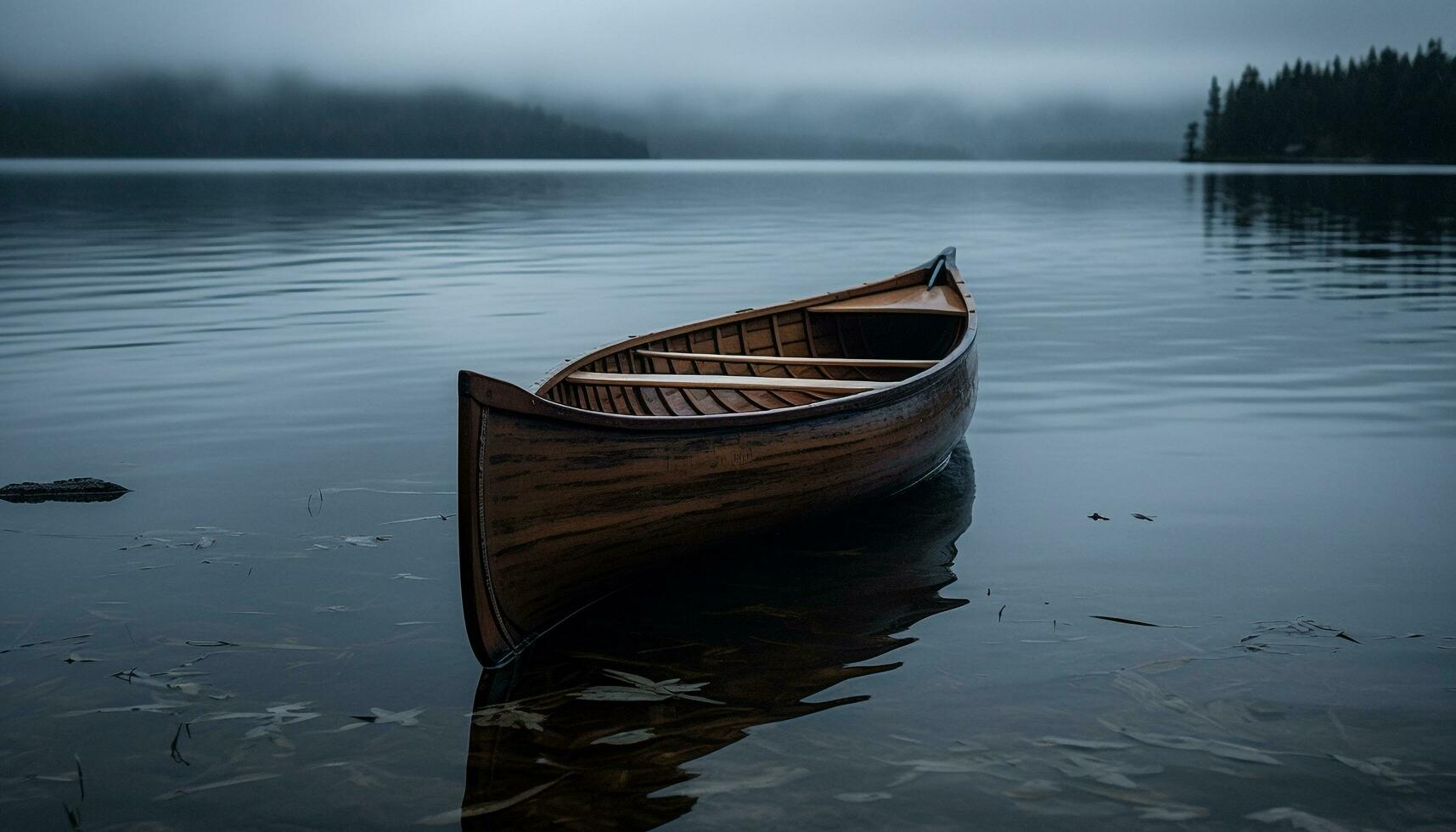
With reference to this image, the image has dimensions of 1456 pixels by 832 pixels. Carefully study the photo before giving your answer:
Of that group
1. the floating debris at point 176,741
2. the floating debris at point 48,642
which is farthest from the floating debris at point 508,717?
the floating debris at point 48,642

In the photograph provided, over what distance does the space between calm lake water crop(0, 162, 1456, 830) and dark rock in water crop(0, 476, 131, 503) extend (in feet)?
0.67

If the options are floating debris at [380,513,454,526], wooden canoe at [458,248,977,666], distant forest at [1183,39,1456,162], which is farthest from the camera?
distant forest at [1183,39,1456,162]

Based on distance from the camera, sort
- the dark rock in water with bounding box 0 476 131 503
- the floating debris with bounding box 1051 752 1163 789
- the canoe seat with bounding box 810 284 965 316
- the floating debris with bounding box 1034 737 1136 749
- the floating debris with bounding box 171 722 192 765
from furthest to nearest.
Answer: the canoe seat with bounding box 810 284 965 316 → the dark rock in water with bounding box 0 476 131 503 → the floating debris with bounding box 1034 737 1136 749 → the floating debris with bounding box 171 722 192 765 → the floating debris with bounding box 1051 752 1163 789

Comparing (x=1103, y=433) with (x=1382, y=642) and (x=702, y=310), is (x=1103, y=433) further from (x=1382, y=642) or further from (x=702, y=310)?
(x=702, y=310)

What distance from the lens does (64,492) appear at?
8734mm

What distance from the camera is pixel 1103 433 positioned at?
36.4ft

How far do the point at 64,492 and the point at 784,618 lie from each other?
19.3 feet

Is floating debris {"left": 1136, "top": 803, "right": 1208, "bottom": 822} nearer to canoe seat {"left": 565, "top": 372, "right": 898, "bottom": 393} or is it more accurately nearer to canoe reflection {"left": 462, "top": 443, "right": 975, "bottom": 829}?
canoe reflection {"left": 462, "top": 443, "right": 975, "bottom": 829}

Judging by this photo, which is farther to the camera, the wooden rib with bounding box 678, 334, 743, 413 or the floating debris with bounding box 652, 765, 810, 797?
the wooden rib with bounding box 678, 334, 743, 413

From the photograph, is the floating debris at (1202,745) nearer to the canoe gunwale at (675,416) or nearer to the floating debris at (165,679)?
the canoe gunwale at (675,416)

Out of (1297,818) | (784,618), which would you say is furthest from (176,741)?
(1297,818)

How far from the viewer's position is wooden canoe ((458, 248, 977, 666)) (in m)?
5.68

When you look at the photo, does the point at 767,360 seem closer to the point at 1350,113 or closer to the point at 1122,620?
the point at 1122,620

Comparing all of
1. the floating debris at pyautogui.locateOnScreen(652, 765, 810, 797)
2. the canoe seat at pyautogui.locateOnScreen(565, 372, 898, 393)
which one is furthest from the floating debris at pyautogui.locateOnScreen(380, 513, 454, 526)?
the floating debris at pyautogui.locateOnScreen(652, 765, 810, 797)
